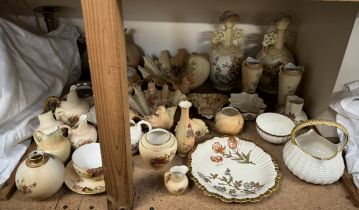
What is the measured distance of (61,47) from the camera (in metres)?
1.16

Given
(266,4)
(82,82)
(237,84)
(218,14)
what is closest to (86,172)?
(82,82)

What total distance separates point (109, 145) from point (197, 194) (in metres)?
0.27

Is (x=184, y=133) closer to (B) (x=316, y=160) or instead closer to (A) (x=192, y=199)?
(A) (x=192, y=199)

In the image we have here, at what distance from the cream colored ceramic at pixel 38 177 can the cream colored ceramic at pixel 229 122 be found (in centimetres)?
48

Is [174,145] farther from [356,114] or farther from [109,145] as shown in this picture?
[356,114]

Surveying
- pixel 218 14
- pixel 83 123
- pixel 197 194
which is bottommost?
pixel 197 194

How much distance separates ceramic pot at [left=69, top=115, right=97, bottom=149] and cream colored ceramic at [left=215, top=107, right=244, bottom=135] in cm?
38

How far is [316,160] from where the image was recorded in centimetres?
83

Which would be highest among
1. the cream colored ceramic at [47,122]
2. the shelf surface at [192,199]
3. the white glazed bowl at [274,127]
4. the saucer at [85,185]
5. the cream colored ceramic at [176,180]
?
the cream colored ceramic at [47,122]

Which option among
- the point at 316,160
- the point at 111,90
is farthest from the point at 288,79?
the point at 111,90

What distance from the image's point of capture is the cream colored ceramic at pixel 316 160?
0.83 metres

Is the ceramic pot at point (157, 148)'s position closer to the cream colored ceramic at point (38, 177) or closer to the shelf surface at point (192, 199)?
the shelf surface at point (192, 199)

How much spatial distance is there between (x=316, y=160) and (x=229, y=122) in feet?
0.88

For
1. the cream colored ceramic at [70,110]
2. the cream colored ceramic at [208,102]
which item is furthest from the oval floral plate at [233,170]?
the cream colored ceramic at [70,110]
